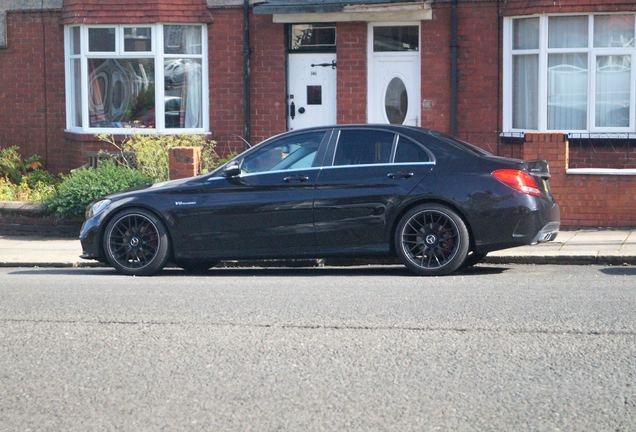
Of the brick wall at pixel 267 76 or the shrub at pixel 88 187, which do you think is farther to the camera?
the brick wall at pixel 267 76

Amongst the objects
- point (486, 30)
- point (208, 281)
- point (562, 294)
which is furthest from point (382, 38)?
point (562, 294)

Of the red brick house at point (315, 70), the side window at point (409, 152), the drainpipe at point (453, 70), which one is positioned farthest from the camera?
the drainpipe at point (453, 70)

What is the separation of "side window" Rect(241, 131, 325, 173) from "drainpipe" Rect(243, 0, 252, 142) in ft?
25.3

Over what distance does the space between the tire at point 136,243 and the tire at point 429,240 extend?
248 centimetres

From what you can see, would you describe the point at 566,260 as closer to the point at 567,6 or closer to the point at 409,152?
the point at 409,152

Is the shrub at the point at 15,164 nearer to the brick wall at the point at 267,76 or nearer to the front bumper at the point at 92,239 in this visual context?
the brick wall at the point at 267,76

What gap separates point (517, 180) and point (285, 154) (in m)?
2.38

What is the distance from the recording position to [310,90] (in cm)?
1898

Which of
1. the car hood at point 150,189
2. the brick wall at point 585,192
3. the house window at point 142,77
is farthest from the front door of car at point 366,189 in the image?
the house window at point 142,77

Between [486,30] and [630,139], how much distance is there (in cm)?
298

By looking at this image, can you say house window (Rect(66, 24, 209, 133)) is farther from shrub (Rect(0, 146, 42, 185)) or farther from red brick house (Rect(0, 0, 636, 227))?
shrub (Rect(0, 146, 42, 185))

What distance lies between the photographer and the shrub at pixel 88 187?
15367mm

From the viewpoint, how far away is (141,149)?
17203mm

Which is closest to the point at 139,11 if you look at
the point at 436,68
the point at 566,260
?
the point at 436,68
